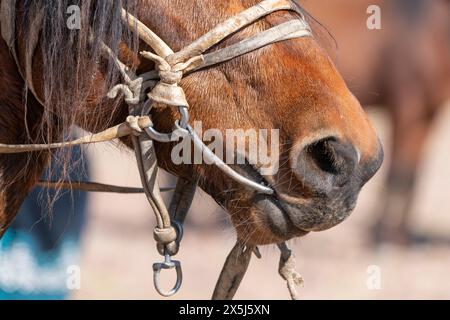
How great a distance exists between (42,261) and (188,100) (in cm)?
260

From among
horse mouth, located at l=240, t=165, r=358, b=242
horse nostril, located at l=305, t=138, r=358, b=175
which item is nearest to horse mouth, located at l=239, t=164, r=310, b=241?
horse mouth, located at l=240, t=165, r=358, b=242

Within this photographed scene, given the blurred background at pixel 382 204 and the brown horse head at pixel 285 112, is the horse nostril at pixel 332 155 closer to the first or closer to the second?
the brown horse head at pixel 285 112

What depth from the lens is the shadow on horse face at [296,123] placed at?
162cm

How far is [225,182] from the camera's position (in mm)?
1723

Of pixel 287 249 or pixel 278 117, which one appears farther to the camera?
pixel 287 249

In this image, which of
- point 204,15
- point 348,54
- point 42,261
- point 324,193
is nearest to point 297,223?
point 324,193

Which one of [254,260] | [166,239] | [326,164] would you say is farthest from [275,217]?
[254,260]

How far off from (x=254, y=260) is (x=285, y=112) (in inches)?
140

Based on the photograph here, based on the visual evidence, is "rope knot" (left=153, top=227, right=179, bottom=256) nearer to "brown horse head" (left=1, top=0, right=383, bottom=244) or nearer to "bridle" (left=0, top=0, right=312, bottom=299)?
"bridle" (left=0, top=0, right=312, bottom=299)

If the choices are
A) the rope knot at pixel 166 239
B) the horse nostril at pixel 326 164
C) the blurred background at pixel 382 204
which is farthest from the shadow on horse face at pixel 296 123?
the blurred background at pixel 382 204

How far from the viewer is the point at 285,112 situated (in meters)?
1.64

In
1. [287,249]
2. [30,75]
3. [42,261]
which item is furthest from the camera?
[42,261]

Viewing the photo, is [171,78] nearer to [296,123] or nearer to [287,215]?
[296,123]

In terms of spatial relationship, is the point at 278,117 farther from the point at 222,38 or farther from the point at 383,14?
the point at 383,14
